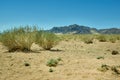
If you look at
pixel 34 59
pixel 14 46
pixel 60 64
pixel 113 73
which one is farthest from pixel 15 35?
pixel 113 73

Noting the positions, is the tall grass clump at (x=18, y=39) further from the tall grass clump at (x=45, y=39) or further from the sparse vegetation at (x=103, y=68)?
the sparse vegetation at (x=103, y=68)

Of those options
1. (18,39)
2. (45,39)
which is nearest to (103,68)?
(18,39)

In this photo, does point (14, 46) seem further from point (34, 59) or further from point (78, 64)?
point (78, 64)

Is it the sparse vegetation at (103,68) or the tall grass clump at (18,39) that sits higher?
the tall grass clump at (18,39)

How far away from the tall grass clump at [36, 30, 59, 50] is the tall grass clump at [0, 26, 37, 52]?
0.96 metres

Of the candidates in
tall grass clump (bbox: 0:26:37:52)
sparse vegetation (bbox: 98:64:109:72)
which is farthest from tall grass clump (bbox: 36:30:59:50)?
sparse vegetation (bbox: 98:64:109:72)

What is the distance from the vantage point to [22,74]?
1106 cm

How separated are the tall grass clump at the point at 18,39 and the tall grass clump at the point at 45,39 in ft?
3.14

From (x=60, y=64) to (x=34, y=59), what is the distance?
6.70 feet

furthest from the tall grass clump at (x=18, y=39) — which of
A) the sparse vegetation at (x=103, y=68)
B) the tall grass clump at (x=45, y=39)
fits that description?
the sparse vegetation at (x=103, y=68)

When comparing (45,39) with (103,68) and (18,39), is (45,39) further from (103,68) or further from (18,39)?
(103,68)

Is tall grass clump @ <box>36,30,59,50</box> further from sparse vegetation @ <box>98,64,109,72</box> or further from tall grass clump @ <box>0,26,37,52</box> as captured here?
sparse vegetation @ <box>98,64,109,72</box>

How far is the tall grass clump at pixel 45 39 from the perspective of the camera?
20422 millimetres

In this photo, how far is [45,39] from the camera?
20.5 meters
